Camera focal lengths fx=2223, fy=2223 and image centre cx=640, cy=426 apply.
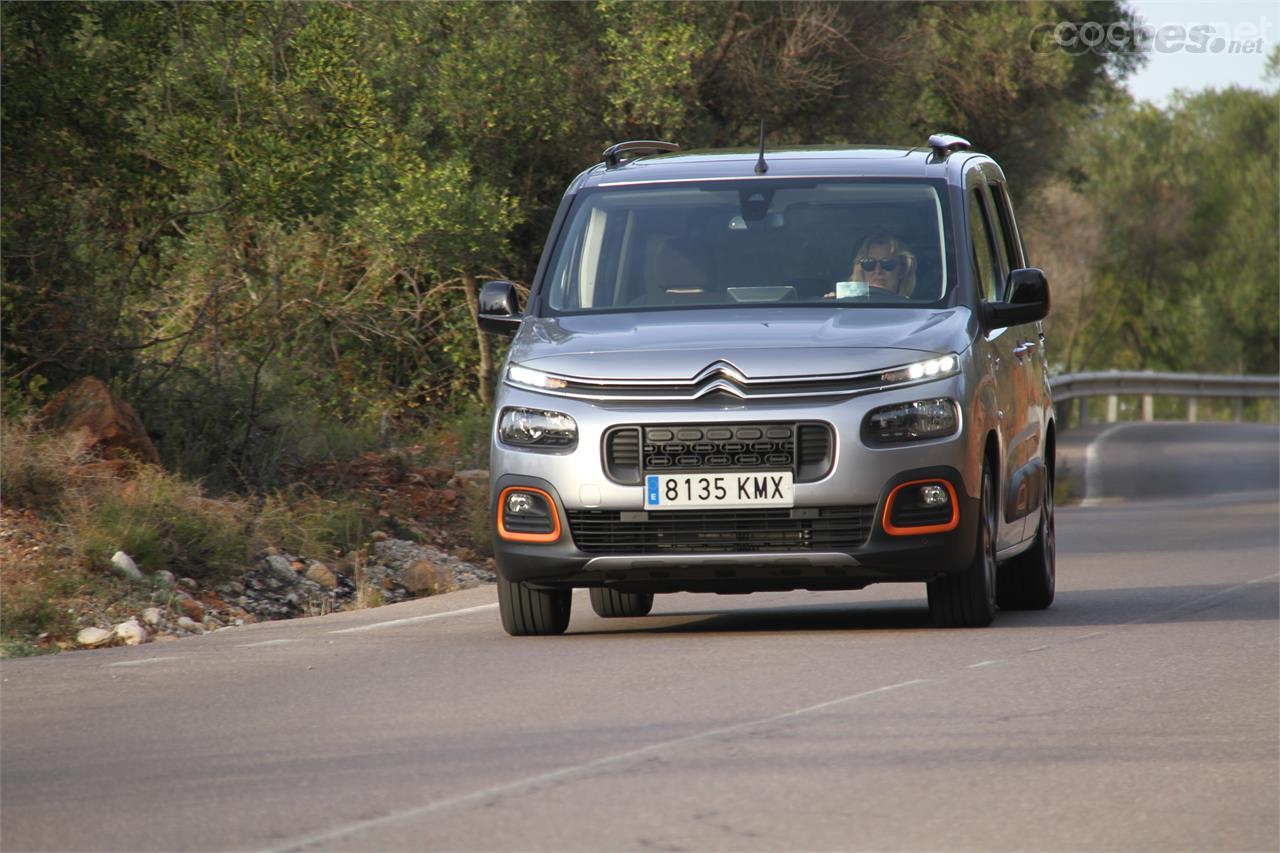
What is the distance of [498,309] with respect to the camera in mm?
10016

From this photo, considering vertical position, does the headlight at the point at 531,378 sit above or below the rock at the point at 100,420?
above

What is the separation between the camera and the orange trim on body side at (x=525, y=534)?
921 centimetres

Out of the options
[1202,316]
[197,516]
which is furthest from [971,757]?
[1202,316]

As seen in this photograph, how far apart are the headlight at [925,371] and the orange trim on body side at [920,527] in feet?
1.40

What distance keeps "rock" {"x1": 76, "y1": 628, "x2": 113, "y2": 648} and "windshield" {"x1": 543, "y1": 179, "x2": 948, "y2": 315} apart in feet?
10.1

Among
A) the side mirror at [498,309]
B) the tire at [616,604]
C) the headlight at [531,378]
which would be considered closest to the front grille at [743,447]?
the headlight at [531,378]

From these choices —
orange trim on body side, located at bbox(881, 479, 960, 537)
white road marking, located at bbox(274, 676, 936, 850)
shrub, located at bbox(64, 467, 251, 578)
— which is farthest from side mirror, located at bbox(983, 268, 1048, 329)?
shrub, located at bbox(64, 467, 251, 578)

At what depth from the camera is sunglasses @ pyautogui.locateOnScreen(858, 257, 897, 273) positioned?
10055 millimetres

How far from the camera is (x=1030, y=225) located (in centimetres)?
3869

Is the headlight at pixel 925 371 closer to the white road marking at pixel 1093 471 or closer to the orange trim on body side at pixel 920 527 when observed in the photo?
the orange trim on body side at pixel 920 527

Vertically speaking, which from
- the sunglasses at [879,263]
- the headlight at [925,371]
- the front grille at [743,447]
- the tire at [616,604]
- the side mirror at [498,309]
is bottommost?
the tire at [616,604]

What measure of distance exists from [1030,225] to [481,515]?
24024 millimetres

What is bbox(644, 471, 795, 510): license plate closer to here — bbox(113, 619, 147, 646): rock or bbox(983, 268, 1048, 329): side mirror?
bbox(983, 268, 1048, 329): side mirror

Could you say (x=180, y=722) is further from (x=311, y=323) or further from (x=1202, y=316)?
(x=1202, y=316)
